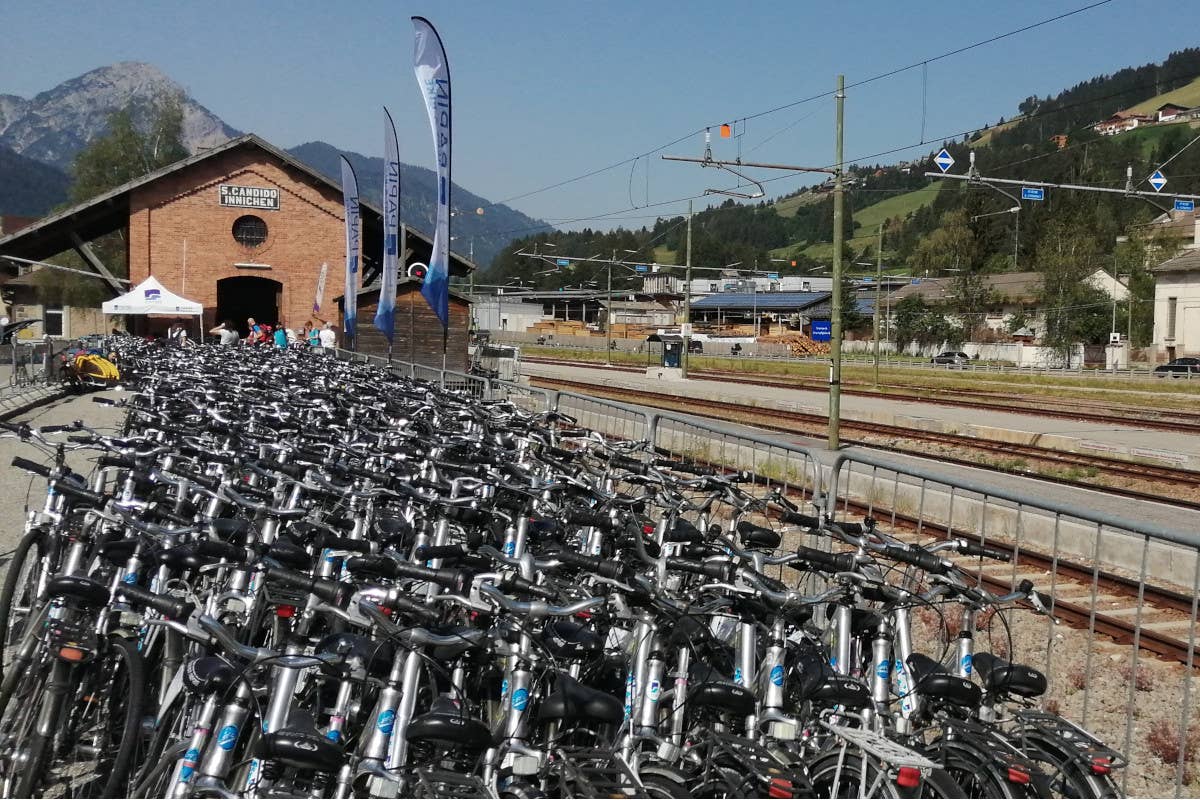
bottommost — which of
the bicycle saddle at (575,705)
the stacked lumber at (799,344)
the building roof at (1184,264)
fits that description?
the bicycle saddle at (575,705)

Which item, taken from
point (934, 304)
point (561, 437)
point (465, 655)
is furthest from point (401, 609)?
point (934, 304)

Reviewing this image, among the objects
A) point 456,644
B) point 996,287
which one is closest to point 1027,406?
point 456,644

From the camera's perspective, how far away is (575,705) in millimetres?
3842

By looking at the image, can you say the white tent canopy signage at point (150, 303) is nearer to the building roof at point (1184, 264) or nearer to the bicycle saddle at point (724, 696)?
the bicycle saddle at point (724, 696)

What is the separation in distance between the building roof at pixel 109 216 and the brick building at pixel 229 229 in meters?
0.05

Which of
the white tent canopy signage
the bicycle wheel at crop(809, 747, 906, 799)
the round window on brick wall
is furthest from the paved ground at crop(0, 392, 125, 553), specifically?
the round window on brick wall

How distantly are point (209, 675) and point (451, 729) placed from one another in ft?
2.66

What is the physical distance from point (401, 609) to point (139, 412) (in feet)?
24.8

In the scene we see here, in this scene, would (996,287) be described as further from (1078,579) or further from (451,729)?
(451,729)

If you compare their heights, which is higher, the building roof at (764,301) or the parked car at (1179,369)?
the building roof at (764,301)

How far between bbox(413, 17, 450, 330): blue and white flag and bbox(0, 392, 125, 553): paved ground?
198 inches

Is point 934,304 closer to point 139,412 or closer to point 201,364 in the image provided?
point 201,364

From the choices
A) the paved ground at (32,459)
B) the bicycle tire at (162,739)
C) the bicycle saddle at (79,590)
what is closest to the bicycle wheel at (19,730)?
the bicycle saddle at (79,590)

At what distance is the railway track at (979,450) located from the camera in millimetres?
15875
